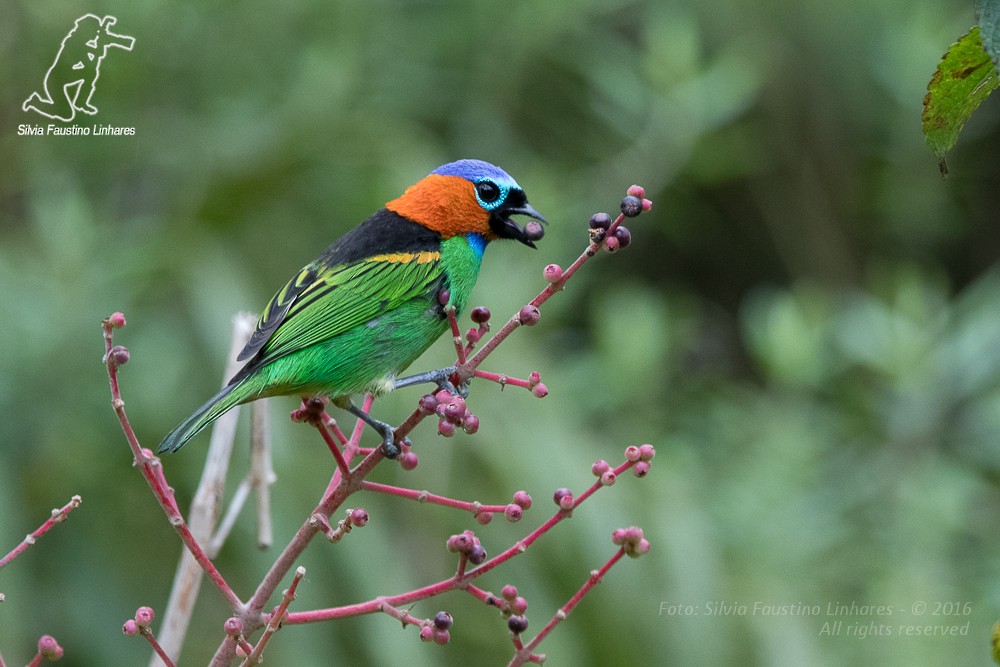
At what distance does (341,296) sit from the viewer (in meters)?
2.19

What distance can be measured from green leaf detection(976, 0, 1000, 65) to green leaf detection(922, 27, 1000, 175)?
4.1 inches

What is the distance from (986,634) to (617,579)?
1.28 m

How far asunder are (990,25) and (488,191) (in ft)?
4.51

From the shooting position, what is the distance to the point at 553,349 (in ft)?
15.7

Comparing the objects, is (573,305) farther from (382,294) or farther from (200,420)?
(200,420)

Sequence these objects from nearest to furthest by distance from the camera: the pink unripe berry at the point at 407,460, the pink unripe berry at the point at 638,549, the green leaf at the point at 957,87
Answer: the green leaf at the point at 957,87 < the pink unripe berry at the point at 638,549 < the pink unripe berry at the point at 407,460

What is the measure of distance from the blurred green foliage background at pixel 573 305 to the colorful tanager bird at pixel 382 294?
1.12 meters

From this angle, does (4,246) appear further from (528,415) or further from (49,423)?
(528,415)

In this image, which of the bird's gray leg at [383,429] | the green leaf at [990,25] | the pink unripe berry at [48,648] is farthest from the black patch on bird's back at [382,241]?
the green leaf at [990,25]

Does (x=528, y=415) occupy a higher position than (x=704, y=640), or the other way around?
(x=528, y=415)

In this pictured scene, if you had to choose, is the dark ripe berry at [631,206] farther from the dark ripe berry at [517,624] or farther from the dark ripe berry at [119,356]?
the dark ripe berry at [119,356]

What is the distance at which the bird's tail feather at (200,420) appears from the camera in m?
1.64

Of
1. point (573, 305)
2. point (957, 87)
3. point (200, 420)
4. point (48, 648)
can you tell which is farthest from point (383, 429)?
point (573, 305)

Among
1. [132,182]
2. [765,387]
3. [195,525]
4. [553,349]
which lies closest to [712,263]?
[765,387]
